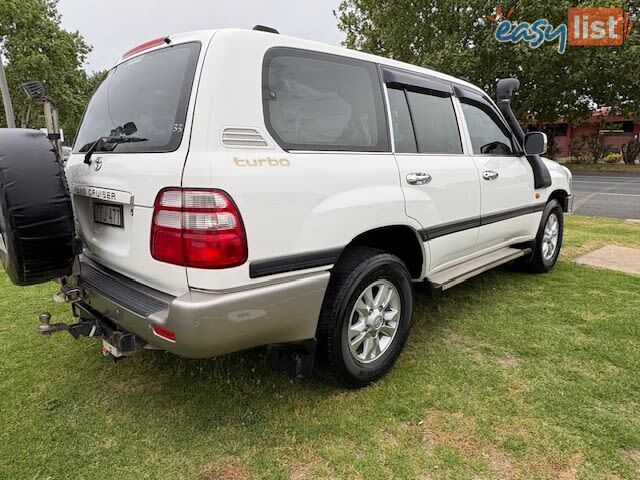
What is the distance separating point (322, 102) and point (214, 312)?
1.23 metres

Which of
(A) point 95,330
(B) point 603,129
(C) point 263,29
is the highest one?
(B) point 603,129

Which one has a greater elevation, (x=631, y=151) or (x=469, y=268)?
(x=631, y=151)

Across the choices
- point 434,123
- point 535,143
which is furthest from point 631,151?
point 434,123

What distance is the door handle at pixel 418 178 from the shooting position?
8.87 ft

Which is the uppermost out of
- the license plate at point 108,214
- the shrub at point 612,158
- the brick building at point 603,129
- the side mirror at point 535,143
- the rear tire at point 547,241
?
the brick building at point 603,129

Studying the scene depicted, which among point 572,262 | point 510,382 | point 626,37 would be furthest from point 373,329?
point 626,37

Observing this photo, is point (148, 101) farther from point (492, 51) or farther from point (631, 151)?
point (631, 151)

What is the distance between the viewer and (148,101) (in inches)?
88.4

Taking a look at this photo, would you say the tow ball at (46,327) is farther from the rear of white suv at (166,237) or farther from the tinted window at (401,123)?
the tinted window at (401,123)

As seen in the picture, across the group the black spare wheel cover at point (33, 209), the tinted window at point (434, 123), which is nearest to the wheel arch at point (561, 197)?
the tinted window at point (434, 123)

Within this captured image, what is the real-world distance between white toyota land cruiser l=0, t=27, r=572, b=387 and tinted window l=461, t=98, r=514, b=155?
66cm

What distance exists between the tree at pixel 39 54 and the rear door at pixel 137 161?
2359cm

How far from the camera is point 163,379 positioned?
9.00ft

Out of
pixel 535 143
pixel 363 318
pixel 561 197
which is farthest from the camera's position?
pixel 561 197
